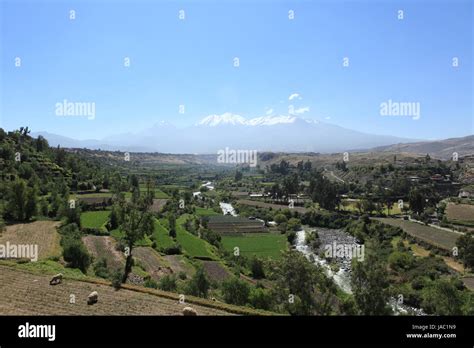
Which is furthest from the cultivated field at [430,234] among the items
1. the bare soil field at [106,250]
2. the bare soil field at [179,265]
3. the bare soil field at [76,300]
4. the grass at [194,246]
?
the bare soil field at [76,300]

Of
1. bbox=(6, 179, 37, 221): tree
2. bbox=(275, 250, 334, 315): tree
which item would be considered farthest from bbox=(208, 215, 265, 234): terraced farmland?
bbox=(275, 250, 334, 315): tree

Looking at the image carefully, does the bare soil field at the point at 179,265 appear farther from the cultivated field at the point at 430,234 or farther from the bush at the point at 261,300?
the cultivated field at the point at 430,234

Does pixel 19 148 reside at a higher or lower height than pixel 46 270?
higher

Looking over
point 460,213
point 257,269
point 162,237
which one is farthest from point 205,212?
point 460,213

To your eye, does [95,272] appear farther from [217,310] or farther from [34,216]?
[34,216]

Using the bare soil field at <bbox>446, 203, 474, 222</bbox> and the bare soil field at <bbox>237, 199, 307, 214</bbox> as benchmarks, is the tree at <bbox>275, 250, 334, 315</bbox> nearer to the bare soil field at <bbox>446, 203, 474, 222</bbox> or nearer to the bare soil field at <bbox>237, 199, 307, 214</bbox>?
the bare soil field at <bbox>446, 203, 474, 222</bbox>
